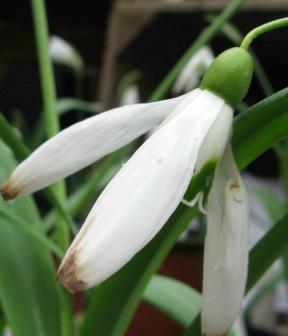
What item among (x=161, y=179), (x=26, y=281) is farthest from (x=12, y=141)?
(x=161, y=179)

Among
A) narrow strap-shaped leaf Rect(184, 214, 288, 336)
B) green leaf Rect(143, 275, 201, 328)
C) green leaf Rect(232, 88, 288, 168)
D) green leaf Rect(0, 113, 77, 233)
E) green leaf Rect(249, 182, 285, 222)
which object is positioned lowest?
green leaf Rect(249, 182, 285, 222)

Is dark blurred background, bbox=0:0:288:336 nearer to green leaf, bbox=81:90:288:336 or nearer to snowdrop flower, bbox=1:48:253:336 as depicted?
green leaf, bbox=81:90:288:336

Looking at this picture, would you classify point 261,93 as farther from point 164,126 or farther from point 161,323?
point 164,126

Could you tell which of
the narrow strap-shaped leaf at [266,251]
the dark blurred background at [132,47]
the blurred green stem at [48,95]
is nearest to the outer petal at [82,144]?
the narrow strap-shaped leaf at [266,251]

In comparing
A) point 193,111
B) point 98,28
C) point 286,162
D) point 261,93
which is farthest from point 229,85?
point 98,28

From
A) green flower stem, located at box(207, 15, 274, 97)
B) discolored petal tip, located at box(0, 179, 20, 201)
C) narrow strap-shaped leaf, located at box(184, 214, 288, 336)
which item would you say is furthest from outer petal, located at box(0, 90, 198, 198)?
green flower stem, located at box(207, 15, 274, 97)

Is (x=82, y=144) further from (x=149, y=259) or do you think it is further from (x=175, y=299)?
(x=175, y=299)

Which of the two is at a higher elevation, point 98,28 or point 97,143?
point 97,143

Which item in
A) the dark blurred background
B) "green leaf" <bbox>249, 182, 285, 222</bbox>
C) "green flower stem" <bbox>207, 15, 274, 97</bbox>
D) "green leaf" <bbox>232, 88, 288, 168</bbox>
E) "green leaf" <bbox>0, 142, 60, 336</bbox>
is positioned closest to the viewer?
"green leaf" <bbox>232, 88, 288, 168</bbox>
